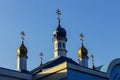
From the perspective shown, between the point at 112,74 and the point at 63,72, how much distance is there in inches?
144

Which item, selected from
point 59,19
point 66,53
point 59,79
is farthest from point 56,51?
point 59,79

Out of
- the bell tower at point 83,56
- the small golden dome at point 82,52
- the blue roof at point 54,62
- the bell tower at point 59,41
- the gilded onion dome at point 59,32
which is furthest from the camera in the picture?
the gilded onion dome at point 59,32

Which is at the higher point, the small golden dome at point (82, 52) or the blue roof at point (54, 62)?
the small golden dome at point (82, 52)

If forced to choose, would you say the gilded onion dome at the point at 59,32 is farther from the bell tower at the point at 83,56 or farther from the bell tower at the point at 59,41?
the bell tower at the point at 83,56

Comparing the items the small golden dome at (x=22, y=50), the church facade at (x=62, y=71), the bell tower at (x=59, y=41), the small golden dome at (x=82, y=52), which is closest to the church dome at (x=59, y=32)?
the bell tower at (x=59, y=41)

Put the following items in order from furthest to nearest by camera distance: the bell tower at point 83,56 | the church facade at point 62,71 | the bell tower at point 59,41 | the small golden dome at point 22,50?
the bell tower at point 83,56
the bell tower at point 59,41
the small golden dome at point 22,50
the church facade at point 62,71

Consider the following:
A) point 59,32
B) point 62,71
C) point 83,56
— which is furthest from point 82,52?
point 62,71

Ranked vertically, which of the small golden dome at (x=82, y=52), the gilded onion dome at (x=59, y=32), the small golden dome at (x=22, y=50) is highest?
the gilded onion dome at (x=59, y=32)

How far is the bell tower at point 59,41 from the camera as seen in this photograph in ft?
94.7

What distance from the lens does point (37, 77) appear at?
21812 millimetres

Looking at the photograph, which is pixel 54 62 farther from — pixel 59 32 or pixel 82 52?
pixel 59 32

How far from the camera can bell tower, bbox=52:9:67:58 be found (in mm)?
28875

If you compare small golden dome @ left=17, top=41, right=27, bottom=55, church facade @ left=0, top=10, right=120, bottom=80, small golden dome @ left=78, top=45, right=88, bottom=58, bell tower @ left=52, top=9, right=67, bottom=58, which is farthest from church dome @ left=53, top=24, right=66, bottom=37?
small golden dome @ left=17, top=41, right=27, bottom=55

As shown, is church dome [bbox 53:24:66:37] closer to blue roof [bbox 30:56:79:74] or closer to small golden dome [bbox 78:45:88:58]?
small golden dome [bbox 78:45:88:58]
